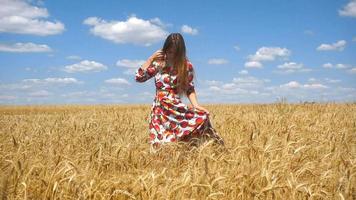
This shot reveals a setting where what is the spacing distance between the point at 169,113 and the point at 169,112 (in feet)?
0.04

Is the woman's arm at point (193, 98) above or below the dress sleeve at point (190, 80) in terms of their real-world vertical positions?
below

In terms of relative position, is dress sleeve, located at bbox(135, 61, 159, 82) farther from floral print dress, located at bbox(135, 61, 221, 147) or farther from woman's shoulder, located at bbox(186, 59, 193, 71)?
woman's shoulder, located at bbox(186, 59, 193, 71)

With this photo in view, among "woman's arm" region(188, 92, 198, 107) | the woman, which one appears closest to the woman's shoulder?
the woman

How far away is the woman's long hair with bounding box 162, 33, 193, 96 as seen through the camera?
5.82m

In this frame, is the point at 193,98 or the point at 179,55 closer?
the point at 179,55

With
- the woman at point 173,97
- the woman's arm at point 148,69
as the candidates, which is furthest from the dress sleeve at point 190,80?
the woman's arm at point 148,69

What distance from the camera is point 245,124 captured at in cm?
810

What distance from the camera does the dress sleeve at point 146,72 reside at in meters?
5.93

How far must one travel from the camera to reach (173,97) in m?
5.93

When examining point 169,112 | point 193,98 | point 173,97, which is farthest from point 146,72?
point 193,98

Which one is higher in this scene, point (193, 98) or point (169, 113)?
point (193, 98)

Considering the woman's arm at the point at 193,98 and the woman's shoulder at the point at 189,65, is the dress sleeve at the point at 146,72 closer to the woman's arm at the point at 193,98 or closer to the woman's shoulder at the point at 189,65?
the woman's shoulder at the point at 189,65

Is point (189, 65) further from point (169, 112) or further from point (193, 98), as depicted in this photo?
point (169, 112)

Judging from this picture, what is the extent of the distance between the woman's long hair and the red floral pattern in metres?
0.09
